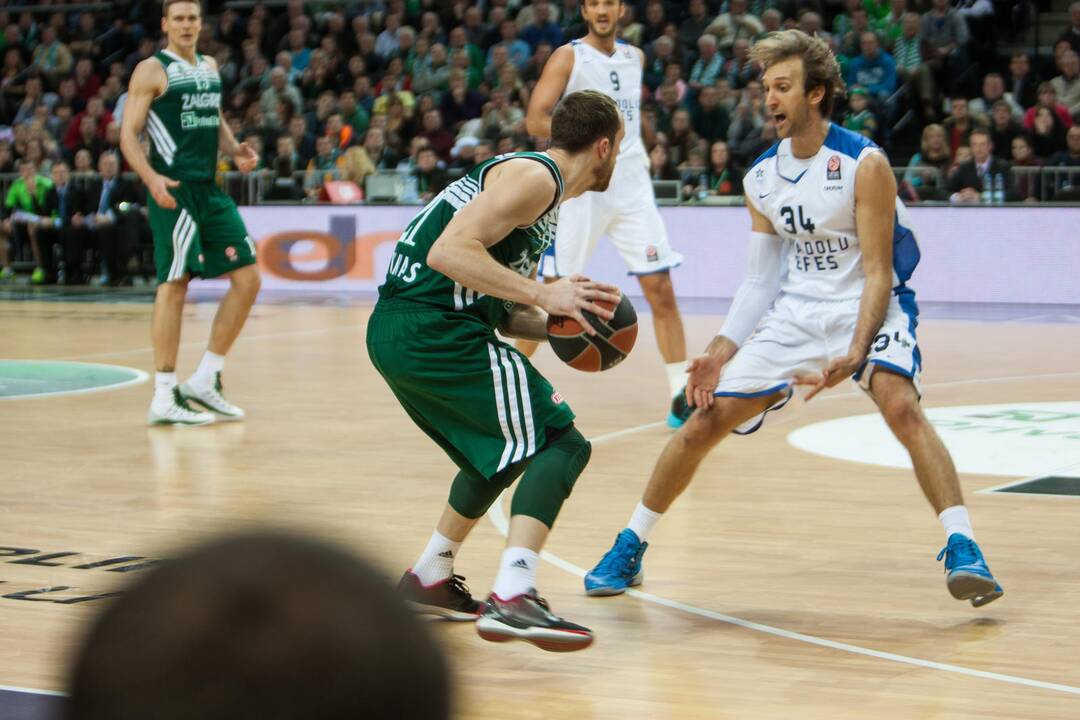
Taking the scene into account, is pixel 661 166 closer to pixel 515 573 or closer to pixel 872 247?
pixel 872 247

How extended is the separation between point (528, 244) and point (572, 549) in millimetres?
1398

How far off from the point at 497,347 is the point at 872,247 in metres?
1.18

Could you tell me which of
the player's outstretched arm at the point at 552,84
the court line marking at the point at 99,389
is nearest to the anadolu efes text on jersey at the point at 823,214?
the player's outstretched arm at the point at 552,84

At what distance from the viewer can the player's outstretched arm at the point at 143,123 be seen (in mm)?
7805

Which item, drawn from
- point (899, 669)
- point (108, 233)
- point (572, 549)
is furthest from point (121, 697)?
point (108, 233)

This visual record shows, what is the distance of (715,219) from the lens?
15016mm

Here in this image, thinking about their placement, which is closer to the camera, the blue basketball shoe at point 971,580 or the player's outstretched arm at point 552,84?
the blue basketball shoe at point 971,580

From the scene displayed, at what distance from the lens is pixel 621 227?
811cm

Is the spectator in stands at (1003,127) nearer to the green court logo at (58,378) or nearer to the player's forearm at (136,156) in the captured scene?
the green court logo at (58,378)

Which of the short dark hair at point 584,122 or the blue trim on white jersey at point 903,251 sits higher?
the short dark hair at point 584,122

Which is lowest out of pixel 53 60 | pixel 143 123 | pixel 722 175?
pixel 722 175

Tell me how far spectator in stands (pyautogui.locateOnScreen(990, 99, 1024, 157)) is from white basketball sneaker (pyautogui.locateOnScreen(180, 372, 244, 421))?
29.7 ft

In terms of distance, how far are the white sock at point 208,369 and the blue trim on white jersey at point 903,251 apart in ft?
13.8

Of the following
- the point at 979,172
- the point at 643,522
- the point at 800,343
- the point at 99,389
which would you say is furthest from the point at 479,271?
the point at 979,172
